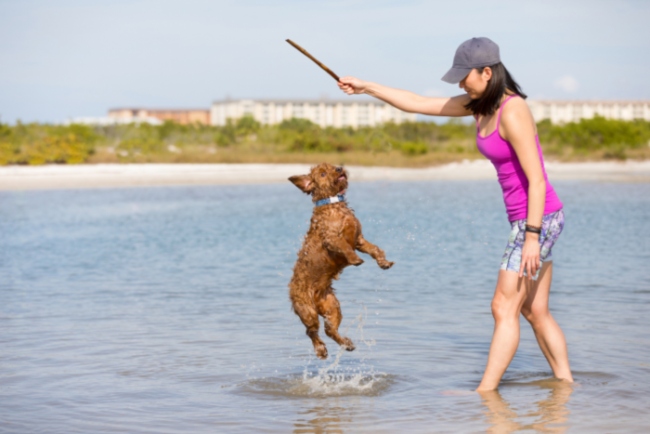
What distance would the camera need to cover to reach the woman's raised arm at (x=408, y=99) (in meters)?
6.17

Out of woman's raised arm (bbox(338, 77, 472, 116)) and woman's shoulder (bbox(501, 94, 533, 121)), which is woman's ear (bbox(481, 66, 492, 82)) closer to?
woman's shoulder (bbox(501, 94, 533, 121))

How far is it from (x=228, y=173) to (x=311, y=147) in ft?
36.4

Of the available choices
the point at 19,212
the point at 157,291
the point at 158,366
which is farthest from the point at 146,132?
the point at 158,366

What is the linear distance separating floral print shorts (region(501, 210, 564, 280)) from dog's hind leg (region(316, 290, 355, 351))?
4.24ft

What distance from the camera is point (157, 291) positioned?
11.9 m

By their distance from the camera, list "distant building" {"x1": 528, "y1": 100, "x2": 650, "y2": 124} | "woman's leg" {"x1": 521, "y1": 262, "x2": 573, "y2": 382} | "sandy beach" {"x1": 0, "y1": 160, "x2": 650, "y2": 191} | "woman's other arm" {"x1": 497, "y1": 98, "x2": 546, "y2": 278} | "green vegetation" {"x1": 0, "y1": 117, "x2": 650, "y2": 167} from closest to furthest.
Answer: "woman's other arm" {"x1": 497, "y1": 98, "x2": 546, "y2": 278}, "woman's leg" {"x1": 521, "y1": 262, "x2": 573, "y2": 382}, "sandy beach" {"x1": 0, "y1": 160, "x2": 650, "y2": 191}, "green vegetation" {"x1": 0, "y1": 117, "x2": 650, "y2": 167}, "distant building" {"x1": 528, "y1": 100, "x2": 650, "y2": 124}

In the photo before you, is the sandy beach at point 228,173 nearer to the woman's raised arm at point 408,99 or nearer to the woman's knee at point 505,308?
the woman's raised arm at point 408,99

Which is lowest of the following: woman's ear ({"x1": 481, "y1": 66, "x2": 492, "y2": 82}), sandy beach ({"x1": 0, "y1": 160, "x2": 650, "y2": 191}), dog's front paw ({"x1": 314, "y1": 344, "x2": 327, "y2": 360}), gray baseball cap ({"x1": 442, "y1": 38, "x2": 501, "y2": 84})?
dog's front paw ({"x1": 314, "y1": 344, "x2": 327, "y2": 360})

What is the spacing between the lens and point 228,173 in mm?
44500

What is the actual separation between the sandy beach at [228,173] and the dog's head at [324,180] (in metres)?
33.3

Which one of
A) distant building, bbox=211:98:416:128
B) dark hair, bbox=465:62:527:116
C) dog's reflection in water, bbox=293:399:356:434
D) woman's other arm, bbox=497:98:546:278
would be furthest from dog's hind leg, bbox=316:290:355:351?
distant building, bbox=211:98:416:128

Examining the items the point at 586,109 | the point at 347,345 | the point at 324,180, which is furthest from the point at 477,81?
the point at 586,109

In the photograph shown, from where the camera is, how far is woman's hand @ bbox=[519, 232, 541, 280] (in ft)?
17.8

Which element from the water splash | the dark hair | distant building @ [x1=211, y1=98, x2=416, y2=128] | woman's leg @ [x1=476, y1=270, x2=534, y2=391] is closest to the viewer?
the dark hair
